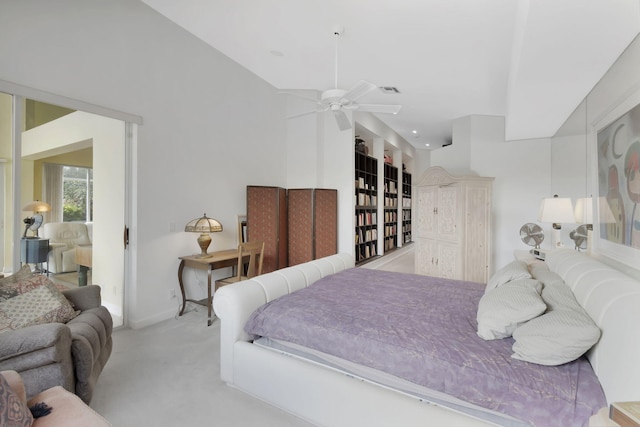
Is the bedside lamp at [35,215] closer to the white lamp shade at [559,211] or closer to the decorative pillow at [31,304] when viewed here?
the decorative pillow at [31,304]

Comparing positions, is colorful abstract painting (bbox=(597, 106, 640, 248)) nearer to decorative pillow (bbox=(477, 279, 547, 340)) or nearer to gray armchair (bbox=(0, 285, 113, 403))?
decorative pillow (bbox=(477, 279, 547, 340))

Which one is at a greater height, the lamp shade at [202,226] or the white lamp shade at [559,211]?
the white lamp shade at [559,211]

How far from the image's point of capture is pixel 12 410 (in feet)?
3.35

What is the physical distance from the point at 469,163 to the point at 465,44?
2378mm

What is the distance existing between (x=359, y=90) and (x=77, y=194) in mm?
3037

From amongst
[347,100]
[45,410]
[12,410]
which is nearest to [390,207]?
[347,100]

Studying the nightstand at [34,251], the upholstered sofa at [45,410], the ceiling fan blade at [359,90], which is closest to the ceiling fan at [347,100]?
the ceiling fan blade at [359,90]

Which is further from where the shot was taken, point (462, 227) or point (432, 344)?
point (462, 227)

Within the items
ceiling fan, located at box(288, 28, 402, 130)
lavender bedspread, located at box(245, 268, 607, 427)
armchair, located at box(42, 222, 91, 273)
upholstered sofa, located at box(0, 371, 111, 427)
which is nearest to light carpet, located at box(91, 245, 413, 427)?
lavender bedspread, located at box(245, 268, 607, 427)

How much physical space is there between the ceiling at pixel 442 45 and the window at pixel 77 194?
6.50 ft

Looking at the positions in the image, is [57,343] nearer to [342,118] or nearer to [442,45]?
[342,118]

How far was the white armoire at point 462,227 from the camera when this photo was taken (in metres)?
4.39

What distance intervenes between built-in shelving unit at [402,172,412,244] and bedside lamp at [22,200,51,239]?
8.46 meters

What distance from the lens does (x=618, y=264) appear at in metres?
1.78
